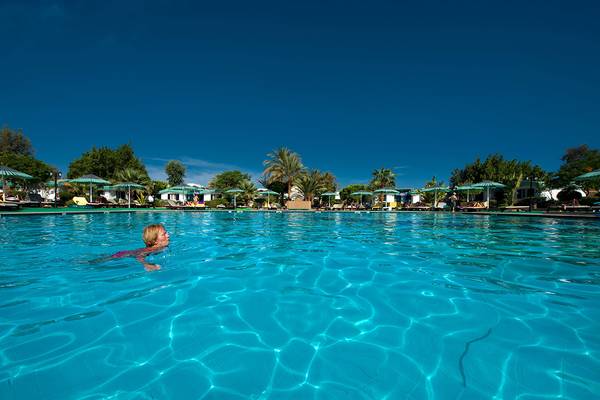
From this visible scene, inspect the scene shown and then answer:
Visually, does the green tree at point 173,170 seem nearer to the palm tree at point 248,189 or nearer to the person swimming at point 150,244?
the palm tree at point 248,189

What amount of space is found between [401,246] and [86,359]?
694cm

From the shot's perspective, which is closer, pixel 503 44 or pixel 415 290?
pixel 415 290

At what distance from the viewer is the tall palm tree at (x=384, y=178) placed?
4378 centimetres

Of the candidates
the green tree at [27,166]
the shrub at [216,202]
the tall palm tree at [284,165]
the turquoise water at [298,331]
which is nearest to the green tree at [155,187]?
the shrub at [216,202]

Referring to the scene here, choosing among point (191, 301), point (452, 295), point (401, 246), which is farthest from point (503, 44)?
point (191, 301)

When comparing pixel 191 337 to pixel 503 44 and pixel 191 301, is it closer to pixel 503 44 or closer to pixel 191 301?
pixel 191 301

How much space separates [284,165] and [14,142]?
44.6m

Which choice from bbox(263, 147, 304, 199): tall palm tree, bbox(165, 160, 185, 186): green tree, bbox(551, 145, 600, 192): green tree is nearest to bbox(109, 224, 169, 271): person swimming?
bbox(263, 147, 304, 199): tall palm tree

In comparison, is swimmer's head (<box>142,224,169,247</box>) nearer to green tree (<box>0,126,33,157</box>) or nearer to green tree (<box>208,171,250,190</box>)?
green tree (<box>208,171,250,190</box>)

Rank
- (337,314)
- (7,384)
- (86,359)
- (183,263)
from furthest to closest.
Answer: (183,263) → (337,314) → (86,359) → (7,384)

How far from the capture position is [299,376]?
6.44 ft

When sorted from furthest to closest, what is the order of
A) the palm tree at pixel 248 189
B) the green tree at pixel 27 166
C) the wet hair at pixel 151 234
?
the palm tree at pixel 248 189 → the green tree at pixel 27 166 → the wet hair at pixel 151 234

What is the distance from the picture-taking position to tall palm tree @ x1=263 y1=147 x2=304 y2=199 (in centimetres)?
3784

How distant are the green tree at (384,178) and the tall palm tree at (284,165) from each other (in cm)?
1322
